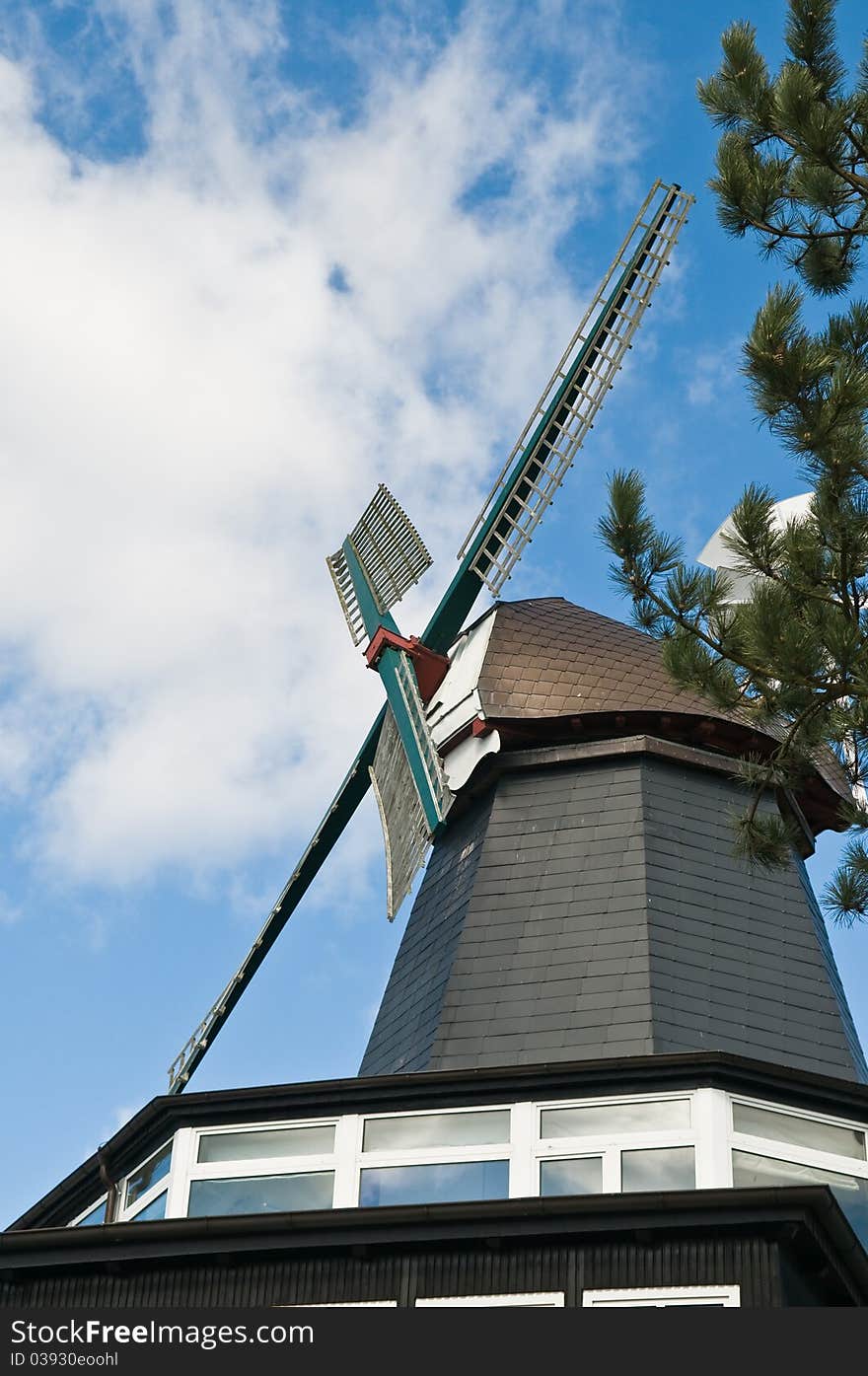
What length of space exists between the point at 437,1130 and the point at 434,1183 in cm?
45

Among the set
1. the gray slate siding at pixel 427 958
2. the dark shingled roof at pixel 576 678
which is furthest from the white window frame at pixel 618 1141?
the dark shingled roof at pixel 576 678

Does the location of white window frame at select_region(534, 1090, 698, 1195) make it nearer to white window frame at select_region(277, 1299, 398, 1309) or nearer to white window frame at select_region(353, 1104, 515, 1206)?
white window frame at select_region(353, 1104, 515, 1206)

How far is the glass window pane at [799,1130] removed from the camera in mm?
12156

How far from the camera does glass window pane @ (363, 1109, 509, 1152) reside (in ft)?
40.7

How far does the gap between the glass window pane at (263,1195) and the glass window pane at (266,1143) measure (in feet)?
0.60

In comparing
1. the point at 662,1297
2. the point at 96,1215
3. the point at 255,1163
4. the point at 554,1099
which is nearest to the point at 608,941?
the point at 554,1099

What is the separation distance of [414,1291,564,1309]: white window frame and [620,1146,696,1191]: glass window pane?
1.04 meters

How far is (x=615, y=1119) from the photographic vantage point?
40.1 feet

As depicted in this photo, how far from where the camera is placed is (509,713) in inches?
653

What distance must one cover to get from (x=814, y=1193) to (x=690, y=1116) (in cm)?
151

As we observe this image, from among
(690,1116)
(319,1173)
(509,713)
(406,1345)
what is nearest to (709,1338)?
(406,1345)

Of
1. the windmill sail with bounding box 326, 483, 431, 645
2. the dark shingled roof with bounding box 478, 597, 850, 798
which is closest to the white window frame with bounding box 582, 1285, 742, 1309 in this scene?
the dark shingled roof with bounding box 478, 597, 850, 798

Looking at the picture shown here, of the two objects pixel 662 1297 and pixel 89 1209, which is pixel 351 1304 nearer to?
pixel 662 1297

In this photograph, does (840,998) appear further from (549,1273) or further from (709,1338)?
(709,1338)
